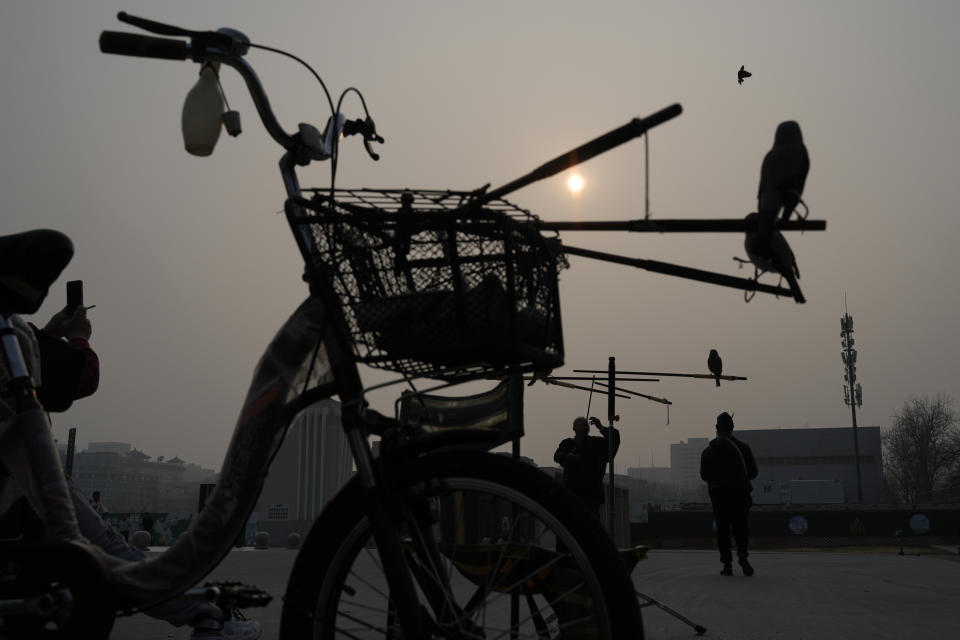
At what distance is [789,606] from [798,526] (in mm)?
27313

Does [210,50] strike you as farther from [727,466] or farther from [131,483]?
[131,483]

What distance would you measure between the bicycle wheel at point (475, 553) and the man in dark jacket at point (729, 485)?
21.9 ft

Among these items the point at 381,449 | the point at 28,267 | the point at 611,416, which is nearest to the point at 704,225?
the point at 381,449

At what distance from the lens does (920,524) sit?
1170 inches

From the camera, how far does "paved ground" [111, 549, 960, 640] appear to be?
4.51 m

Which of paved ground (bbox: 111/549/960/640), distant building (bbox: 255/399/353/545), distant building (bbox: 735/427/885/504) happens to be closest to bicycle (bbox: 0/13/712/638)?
paved ground (bbox: 111/549/960/640)

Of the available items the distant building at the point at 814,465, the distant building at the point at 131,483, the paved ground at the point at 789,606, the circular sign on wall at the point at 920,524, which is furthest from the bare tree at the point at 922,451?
the distant building at the point at 131,483

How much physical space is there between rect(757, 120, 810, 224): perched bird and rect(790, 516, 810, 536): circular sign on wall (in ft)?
105

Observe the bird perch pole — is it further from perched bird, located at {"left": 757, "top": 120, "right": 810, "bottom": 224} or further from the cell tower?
the cell tower

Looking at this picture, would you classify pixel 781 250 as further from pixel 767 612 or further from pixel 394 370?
pixel 767 612

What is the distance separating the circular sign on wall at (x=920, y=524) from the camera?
97.1 feet

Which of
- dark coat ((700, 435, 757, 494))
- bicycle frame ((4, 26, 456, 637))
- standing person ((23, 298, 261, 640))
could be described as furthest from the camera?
dark coat ((700, 435, 757, 494))

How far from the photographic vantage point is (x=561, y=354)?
213cm

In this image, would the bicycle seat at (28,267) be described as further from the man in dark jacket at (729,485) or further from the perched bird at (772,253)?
the man in dark jacket at (729,485)
